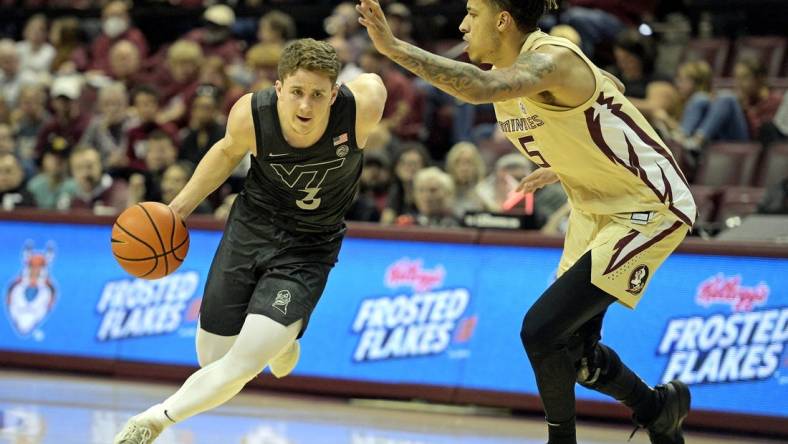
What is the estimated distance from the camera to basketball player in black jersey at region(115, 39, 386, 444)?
534cm

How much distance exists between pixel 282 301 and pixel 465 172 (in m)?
4.51

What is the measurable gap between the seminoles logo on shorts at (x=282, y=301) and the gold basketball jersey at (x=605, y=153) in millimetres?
1287

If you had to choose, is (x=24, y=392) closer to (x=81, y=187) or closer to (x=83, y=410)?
(x=83, y=410)

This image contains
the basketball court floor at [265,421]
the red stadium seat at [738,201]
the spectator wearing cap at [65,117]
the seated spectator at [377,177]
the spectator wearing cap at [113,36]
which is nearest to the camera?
the basketball court floor at [265,421]

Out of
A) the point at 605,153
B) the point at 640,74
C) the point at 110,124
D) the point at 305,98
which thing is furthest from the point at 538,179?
→ the point at 110,124

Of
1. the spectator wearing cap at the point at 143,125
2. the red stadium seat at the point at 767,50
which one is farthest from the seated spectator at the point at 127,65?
the red stadium seat at the point at 767,50

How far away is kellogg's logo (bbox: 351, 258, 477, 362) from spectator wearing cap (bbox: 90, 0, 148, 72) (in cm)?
652

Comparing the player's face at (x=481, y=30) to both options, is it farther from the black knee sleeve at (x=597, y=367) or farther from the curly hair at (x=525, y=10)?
the black knee sleeve at (x=597, y=367)

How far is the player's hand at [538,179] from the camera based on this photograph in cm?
577

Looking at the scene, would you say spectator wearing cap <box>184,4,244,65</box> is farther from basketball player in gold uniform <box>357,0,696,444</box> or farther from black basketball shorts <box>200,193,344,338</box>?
basketball player in gold uniform <box>357,0,696,444</box>

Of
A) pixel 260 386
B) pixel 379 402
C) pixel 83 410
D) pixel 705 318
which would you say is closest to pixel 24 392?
pixel 83 410

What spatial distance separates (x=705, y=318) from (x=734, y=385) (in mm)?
471

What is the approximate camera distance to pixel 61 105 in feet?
43.1

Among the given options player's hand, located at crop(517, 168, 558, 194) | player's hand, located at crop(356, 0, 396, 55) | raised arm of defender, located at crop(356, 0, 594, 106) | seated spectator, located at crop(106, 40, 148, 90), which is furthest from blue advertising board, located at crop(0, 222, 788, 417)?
player's hand, located at crop(356, 0, 396, 55)
